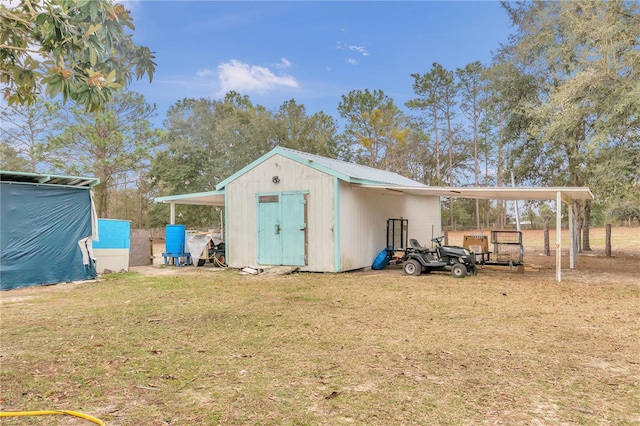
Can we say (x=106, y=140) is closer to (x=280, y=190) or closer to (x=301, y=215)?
(x=280, y=190)

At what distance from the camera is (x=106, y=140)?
19.3m

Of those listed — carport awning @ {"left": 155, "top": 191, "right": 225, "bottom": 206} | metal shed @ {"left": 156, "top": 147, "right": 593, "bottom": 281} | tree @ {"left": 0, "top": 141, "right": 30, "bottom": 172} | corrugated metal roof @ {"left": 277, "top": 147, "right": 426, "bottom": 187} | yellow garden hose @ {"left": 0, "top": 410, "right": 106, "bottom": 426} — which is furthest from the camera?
tree @ {"left": 0, "top": 141, "right": 30, "bottom": 172}

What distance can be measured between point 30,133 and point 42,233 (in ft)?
49.1

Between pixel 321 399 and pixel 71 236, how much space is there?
798 cm

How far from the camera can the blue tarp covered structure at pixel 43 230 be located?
25.3 ft

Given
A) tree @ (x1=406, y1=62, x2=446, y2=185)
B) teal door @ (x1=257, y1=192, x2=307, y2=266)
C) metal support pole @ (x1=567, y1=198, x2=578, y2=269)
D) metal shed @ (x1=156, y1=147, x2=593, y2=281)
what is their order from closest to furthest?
metal shed @ (x1=156, y1=147, x2=593, y2=281) → teal door @ (x1=257, y1=192, x2=307, y2=266) → metal support pole @ (x1=567, y1=198, x2=578, y2=269) → tree @ (x1=406, y1=62, x2=446, y2=185)

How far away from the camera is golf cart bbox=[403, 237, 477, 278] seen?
8.97 metres

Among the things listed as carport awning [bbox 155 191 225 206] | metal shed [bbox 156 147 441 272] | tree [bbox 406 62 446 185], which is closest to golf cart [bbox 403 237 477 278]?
metal shed [bbox 156 147 441 272]

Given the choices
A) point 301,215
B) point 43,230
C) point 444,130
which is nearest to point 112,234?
point 43,230

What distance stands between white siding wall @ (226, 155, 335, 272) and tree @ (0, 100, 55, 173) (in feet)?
44.9

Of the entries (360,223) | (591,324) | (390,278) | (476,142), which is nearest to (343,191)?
(360,223)


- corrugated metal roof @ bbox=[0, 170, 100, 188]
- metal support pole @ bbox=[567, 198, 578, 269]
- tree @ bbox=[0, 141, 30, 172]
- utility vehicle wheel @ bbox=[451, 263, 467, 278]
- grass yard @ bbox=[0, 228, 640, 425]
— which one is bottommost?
grass yard @ bbox=[0, 228, 640, 425]

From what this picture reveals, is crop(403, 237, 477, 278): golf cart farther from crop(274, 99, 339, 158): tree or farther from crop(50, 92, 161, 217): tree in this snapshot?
crop(274, 99, 339, 158): tree

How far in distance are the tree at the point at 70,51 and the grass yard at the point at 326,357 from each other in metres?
1.95
